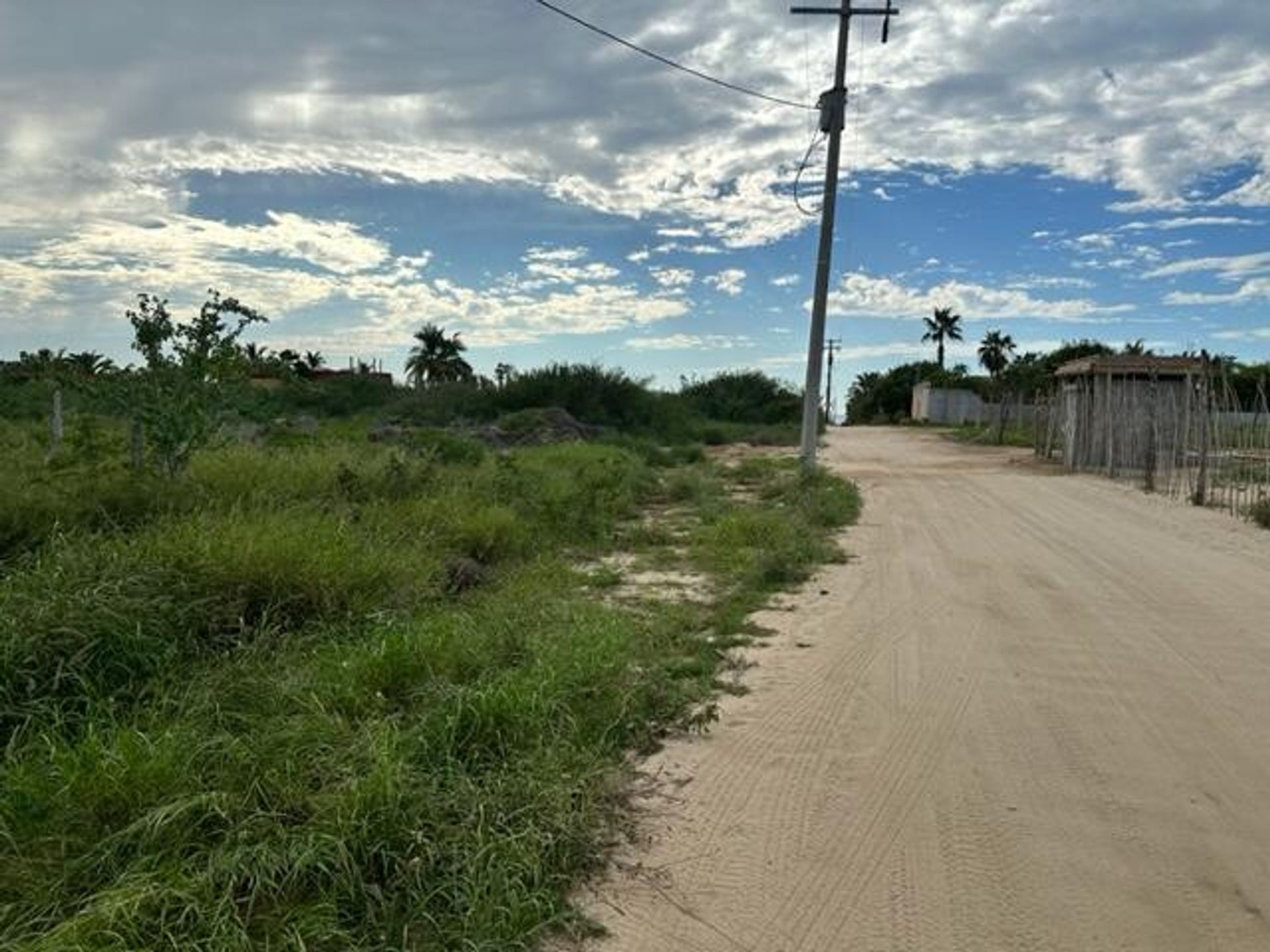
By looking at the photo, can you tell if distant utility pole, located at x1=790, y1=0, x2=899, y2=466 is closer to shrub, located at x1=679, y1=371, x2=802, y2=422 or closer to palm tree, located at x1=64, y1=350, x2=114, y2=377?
palm tree, located at x1=64, y1=350, x2=114, y2=377

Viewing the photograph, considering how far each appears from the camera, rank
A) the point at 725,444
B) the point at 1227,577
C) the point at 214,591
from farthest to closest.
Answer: the point at 725,444
the point at 1227,577
the point at 214,591

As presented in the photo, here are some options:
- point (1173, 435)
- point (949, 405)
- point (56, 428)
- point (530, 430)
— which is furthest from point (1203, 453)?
point (949, 405)

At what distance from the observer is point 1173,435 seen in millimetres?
18859

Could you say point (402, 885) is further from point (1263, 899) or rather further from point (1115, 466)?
point (1115, 466)

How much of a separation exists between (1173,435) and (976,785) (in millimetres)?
17075

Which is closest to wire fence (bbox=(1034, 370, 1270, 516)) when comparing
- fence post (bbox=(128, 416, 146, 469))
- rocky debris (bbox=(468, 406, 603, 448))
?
rocky debris (bbox=(468, 406, 603, 448))

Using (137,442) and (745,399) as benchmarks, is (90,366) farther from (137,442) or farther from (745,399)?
(745,399)

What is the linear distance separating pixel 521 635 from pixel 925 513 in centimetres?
992

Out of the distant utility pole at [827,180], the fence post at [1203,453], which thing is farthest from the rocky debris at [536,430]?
the fence post at [1203,453]

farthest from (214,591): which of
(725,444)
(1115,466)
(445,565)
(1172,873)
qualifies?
(725,444)

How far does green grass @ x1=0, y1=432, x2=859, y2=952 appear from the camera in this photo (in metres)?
3.00

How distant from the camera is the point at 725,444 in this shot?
125 feet

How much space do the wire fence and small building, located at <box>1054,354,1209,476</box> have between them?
0.02 metres

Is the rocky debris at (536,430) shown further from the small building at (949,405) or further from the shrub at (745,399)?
the small building at (949,405)
